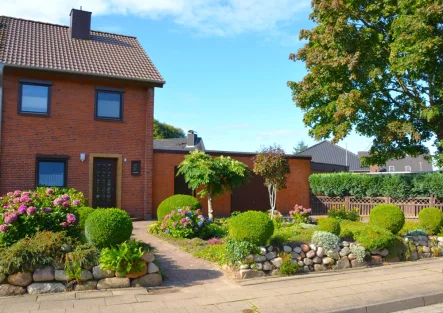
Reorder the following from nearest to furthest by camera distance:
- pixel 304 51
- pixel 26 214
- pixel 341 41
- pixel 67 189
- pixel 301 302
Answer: pixel 301 302
pixel 26 214
pixel 67 189
pixel 341 41
pixel 304 51

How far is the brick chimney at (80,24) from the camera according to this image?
682 inches

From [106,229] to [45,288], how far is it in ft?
4.20

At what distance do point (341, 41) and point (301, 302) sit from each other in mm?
12283

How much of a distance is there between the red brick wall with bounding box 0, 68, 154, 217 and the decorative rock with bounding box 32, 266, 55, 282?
29.5ft

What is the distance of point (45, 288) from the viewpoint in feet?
20.6

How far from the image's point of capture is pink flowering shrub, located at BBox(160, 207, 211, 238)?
1069cm

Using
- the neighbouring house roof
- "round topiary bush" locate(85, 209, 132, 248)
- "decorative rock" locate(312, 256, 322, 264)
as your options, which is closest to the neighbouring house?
the neighbouring house roof

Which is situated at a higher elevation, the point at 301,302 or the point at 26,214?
the point at 26,214

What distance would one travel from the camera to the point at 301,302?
6262 millimetres

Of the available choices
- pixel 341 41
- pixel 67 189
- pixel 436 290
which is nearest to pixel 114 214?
pixel 436 290

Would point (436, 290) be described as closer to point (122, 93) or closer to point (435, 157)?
point (435, 157)

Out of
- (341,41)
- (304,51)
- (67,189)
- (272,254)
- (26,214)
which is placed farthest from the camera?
(304,51)

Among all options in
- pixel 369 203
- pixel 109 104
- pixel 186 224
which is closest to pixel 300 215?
pixel 186 224

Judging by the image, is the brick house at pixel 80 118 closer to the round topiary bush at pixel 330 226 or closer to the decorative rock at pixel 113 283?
the round topiary bush at pixel 330 226
